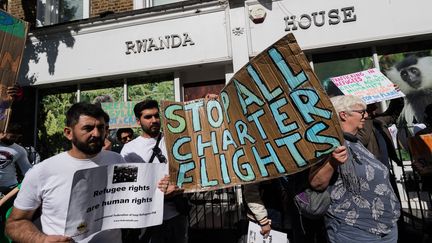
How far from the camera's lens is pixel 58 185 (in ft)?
6.72

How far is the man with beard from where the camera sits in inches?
114

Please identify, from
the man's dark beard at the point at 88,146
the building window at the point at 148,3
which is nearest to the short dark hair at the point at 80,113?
the man's dark beard at the point at 88,146

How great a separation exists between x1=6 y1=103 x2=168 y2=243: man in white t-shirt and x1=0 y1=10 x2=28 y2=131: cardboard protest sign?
10.4ft

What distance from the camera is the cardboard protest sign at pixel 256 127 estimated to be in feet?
7.10

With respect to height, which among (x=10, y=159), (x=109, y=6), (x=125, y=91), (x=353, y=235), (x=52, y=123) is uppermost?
(x=109, y=6)

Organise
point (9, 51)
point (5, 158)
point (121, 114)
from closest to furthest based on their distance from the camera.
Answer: point (5, 158) < point (9, 51) < point (121, 114)

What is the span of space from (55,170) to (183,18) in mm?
5958

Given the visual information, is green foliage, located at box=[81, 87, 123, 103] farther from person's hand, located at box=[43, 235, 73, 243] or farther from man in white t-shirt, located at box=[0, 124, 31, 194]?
person's hand, located at box=[43, 235, 73, 243]

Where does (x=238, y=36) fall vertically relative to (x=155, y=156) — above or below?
above

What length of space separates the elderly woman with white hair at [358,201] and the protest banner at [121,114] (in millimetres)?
5979

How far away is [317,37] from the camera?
647 cm

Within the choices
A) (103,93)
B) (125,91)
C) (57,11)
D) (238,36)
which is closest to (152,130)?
(238,36)

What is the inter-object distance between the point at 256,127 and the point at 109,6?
276 inches

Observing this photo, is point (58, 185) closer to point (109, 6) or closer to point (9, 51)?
point (9, 51)
